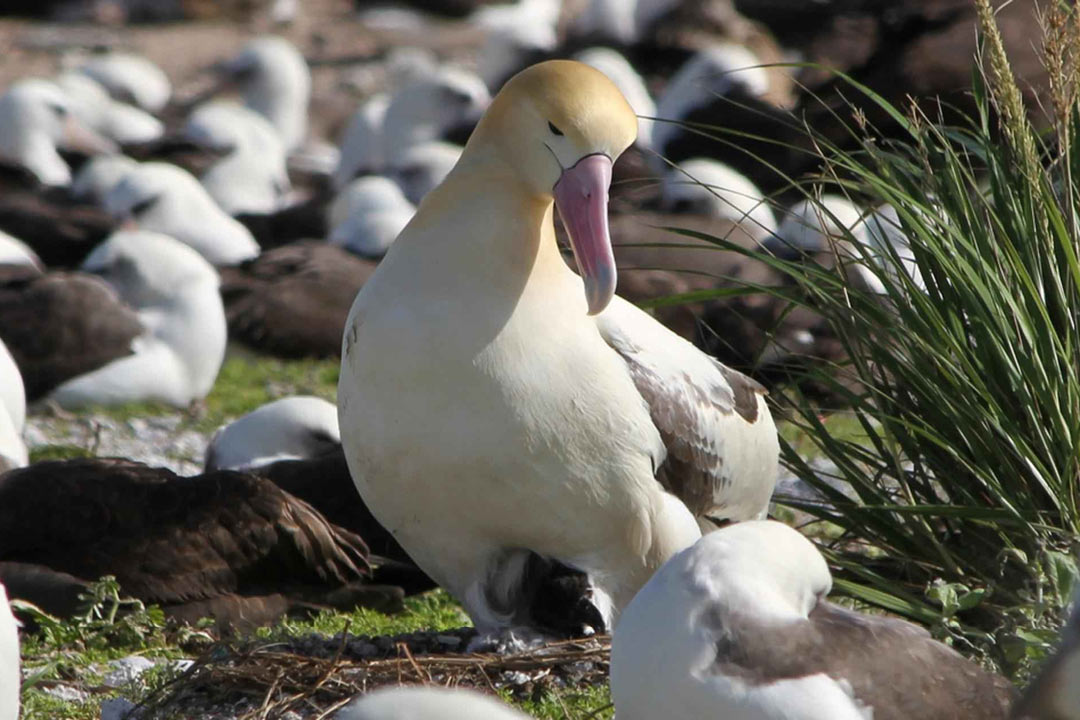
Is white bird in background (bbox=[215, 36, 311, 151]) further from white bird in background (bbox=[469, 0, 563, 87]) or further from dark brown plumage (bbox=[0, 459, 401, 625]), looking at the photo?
dark brown plumage (bbox=[0, 459, 401, 625])

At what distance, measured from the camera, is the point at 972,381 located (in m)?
5.18

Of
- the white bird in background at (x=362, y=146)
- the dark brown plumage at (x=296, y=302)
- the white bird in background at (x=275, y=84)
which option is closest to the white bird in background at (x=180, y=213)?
the dark brown plumage at (x=296, y=302)

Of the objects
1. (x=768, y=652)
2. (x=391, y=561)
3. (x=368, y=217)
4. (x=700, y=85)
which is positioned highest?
(x=768, y=652)

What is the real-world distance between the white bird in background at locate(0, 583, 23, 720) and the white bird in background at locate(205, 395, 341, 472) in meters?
4.14

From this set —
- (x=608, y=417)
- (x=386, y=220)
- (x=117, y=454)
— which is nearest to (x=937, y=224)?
(x=608, y=417)

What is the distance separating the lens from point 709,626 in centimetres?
388

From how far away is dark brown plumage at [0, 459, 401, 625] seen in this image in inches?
253

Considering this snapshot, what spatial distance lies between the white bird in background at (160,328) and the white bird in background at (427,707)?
26.8 ft

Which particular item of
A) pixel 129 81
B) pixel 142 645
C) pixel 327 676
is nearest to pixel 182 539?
pixel 142 645

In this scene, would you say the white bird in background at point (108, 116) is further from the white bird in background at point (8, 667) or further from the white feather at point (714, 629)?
the white feather at point (714, 629)

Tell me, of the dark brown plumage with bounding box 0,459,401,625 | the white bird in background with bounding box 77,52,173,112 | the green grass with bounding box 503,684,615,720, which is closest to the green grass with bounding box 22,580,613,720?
the green grass with bounding box 503,684,615,720

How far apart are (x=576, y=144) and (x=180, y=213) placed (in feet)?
33.1

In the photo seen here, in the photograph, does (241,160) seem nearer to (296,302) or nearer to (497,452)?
(296,302)

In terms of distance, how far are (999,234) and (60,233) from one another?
33.0 feet
